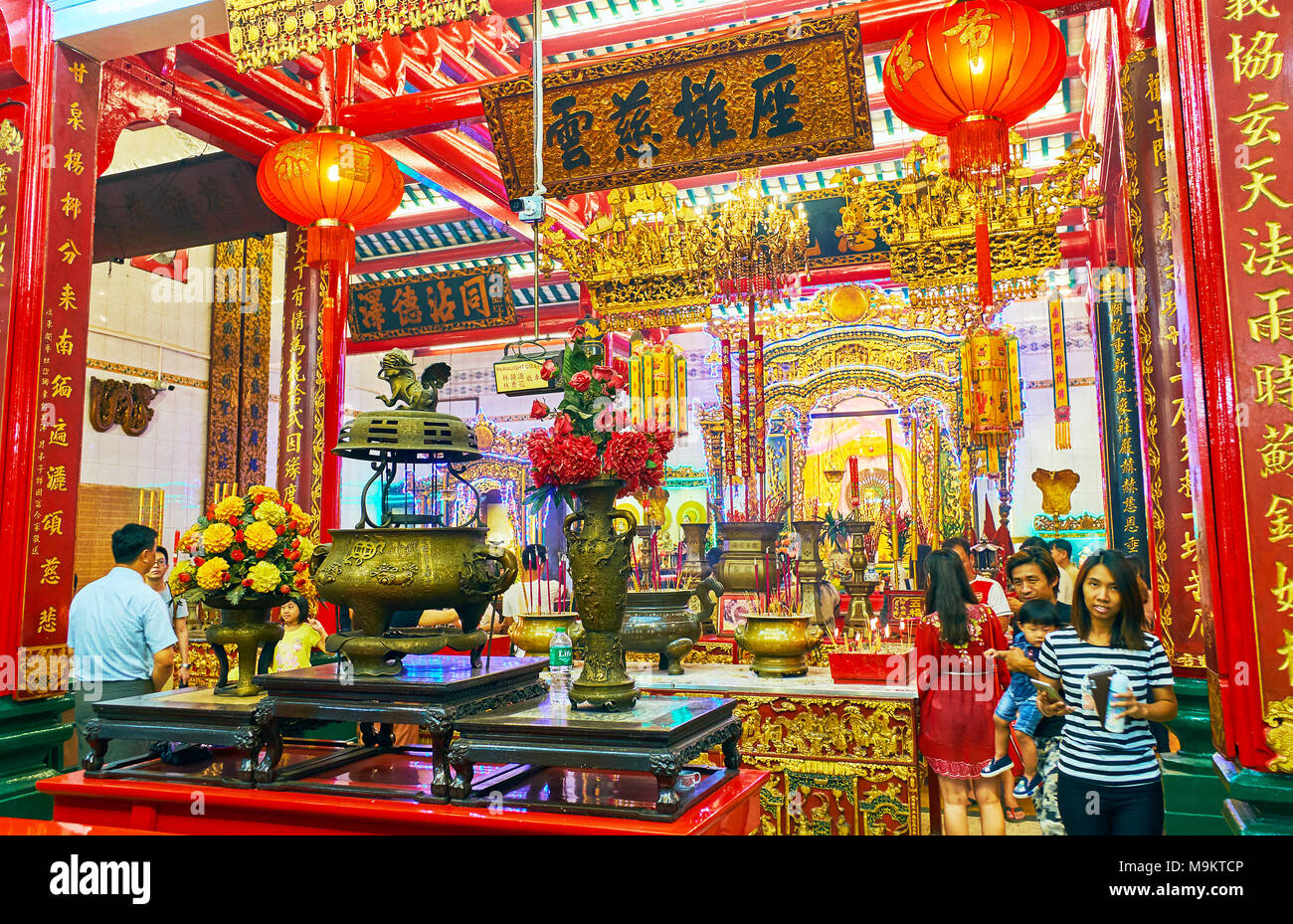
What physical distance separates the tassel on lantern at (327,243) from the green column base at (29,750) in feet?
6.28

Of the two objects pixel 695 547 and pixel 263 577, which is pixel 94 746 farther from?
pixel 695 547

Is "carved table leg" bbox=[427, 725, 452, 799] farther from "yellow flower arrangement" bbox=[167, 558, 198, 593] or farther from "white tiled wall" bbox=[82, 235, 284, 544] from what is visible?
"white tiled wall" bbox=[82, 235, 284, 544]

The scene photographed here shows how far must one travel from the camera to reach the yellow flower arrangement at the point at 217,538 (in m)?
2.29

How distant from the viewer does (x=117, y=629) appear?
295 centimetres

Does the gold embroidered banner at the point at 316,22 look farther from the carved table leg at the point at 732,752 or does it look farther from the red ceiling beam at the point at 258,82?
the carved table leg at the point at 732,752

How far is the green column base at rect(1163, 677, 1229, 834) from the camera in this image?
2.75 meters

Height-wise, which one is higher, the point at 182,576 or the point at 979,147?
the point at 979,147

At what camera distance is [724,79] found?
3572 millimetres

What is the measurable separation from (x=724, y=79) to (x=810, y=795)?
2.88 meters

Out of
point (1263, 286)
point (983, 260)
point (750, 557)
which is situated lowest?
point (750, 557)

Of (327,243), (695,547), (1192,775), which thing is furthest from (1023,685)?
(327,243)

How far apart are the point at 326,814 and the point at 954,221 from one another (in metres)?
4.58

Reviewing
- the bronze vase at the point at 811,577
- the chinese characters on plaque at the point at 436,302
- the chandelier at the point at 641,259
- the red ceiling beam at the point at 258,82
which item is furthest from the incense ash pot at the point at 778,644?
the chinese characters on plaque at the point at 436,302
